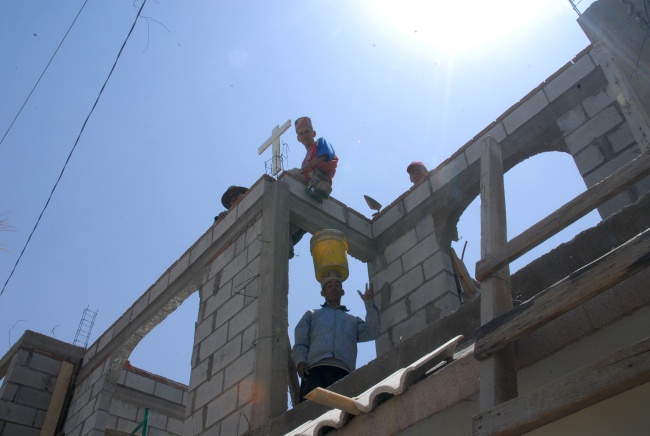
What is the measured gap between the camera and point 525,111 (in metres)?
7.41

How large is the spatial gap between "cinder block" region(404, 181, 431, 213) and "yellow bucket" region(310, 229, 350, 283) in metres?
1.33

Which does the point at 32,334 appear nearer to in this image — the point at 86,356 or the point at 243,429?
the point at 86,356

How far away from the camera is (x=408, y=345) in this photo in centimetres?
490

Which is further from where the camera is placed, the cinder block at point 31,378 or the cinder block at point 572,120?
the cinder block at point 31,378

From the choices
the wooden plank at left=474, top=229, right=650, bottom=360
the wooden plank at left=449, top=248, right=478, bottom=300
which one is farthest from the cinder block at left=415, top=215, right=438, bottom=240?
the wooden plank at left=474, top=229, right=650, bottom=360

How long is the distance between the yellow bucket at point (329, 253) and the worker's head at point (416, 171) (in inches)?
85.3

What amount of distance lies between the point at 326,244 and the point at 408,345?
8.31 feet

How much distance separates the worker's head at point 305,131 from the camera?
30.0 feet

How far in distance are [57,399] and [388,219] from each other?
571 centimetres

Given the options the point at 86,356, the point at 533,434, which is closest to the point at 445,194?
the point at 533,434

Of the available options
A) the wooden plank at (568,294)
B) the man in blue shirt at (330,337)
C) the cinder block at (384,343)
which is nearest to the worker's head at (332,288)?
the man in blue shirt at (330,337)

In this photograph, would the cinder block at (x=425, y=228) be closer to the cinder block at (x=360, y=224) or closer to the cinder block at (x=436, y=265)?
the cinder block at (x=436, y=265)

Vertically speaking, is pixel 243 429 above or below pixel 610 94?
below

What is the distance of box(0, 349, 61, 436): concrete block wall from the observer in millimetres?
9703
